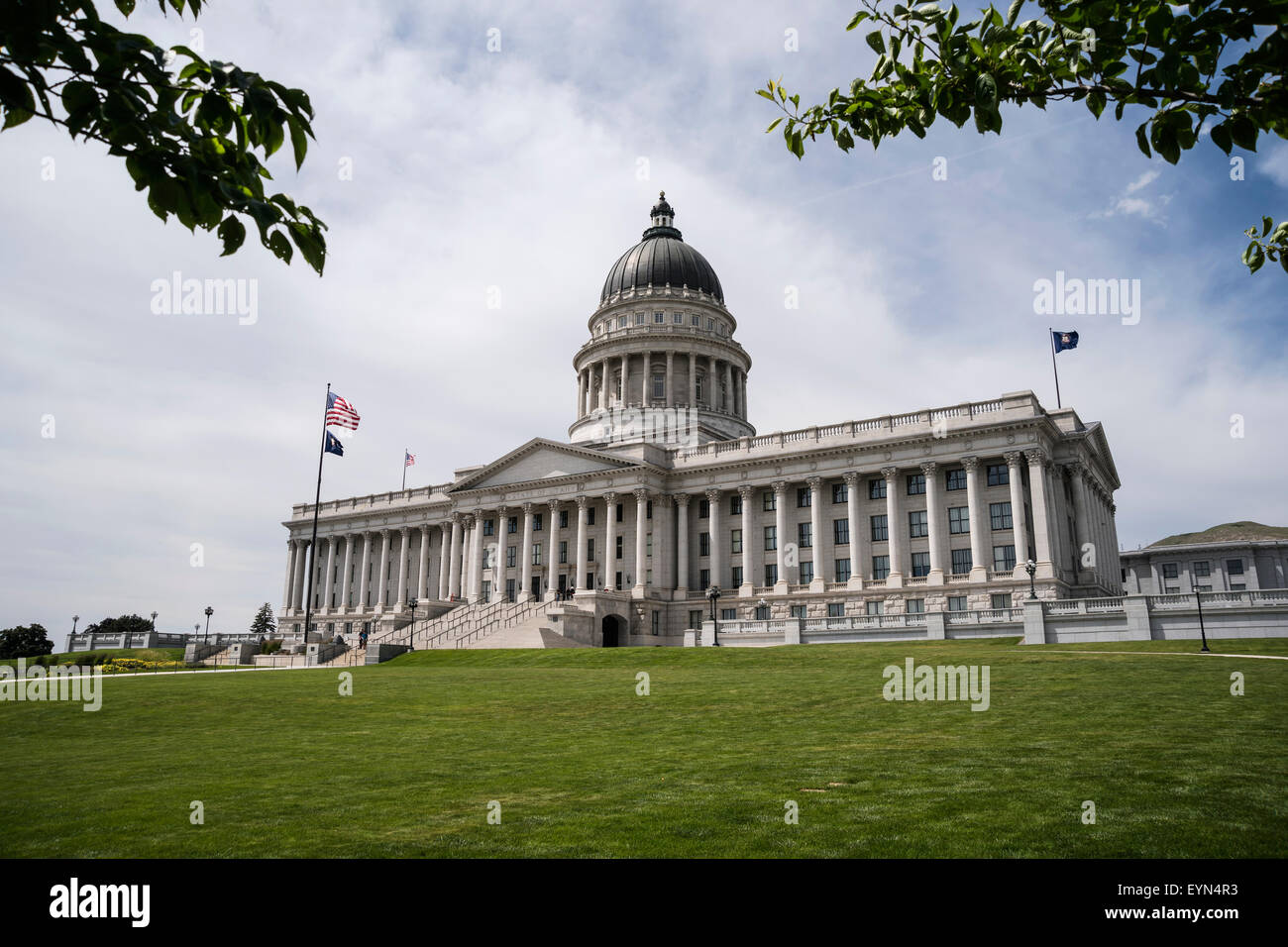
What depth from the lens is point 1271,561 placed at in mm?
104500

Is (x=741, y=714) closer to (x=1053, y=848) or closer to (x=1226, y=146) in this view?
(x=1053, y=848)

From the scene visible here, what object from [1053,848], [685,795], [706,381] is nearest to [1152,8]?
[1053,848]

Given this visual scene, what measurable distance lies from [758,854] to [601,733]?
32.1 feet

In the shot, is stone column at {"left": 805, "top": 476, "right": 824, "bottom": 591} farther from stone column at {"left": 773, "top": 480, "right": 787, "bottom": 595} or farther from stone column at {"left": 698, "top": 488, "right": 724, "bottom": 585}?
stone column at {"left": 698, "top": 488, "right": 724, "bottom": 585}

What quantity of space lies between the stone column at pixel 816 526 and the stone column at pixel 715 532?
837 centimetres

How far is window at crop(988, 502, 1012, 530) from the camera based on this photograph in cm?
6244

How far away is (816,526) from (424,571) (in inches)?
1861

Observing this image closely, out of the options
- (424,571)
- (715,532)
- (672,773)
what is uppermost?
(715,532)

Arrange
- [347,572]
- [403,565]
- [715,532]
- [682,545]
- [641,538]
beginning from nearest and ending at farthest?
[641,538] < [715,532] < [682,545] < [403,565] < [347,572]

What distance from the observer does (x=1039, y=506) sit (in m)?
60.3

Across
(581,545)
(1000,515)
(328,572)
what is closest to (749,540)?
(581,545)

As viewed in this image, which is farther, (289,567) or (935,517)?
(289,567)

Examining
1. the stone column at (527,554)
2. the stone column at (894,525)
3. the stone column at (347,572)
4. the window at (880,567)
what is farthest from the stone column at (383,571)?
the stone column at (894,525)

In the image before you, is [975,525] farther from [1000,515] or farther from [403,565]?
[403,565]
